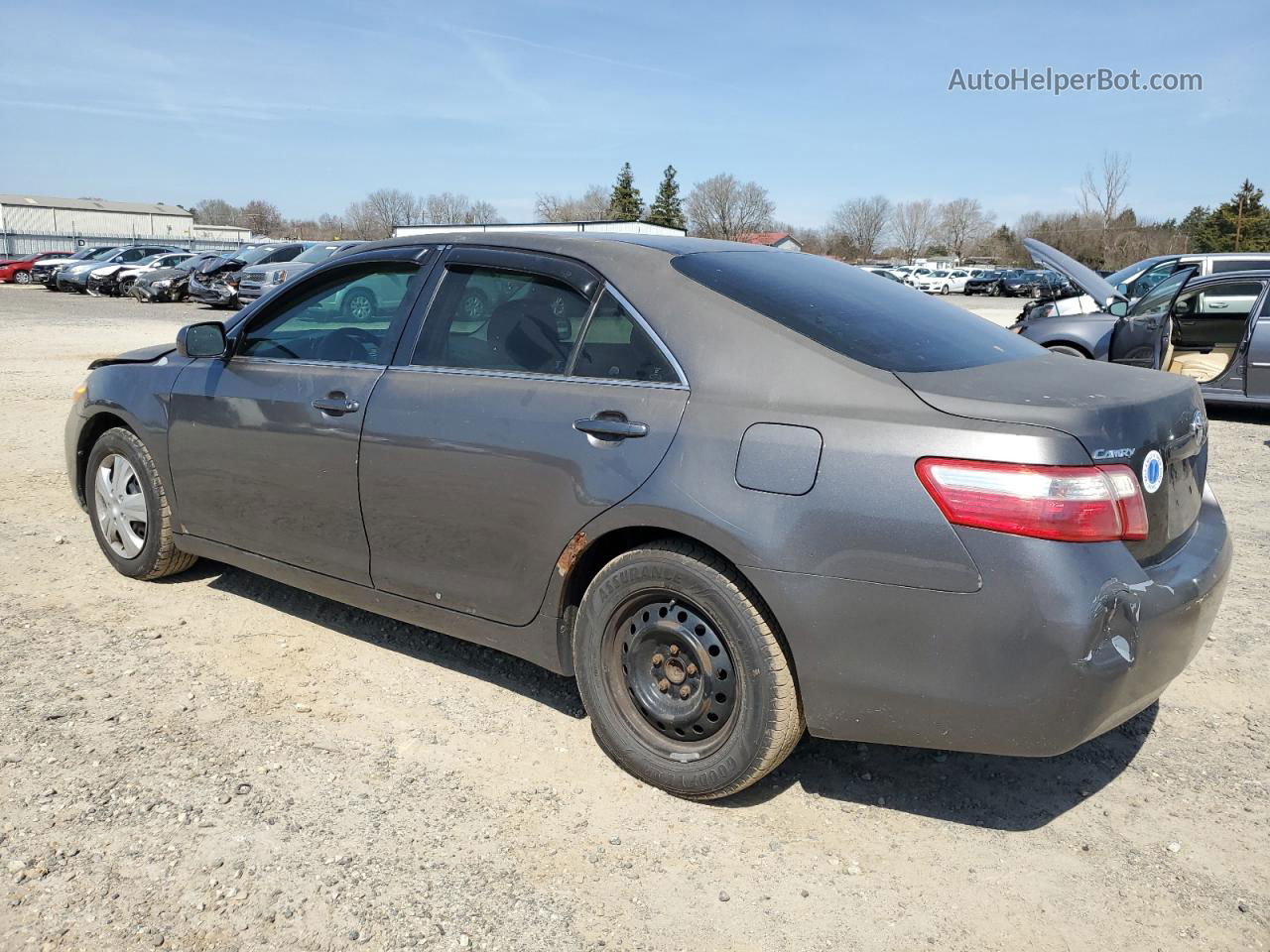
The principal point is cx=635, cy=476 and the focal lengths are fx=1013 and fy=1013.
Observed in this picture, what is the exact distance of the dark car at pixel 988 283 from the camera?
177ft

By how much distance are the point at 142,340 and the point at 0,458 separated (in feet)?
36.6

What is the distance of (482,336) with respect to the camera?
3525 millimetres

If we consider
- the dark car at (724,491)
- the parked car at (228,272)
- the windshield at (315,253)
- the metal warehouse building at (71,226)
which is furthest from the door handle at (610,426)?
the metal warehouse building at (71,226)

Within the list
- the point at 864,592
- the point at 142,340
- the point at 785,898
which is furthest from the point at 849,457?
the point at 142,340

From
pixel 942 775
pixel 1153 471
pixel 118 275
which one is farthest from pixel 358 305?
pixel 118 275

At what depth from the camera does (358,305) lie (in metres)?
3.96

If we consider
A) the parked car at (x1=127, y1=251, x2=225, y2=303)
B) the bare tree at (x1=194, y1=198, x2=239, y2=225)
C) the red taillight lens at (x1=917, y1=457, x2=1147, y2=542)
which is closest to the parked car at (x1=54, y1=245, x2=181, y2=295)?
the parked car at (x1=127, y1=251, x2=225, y2=303)

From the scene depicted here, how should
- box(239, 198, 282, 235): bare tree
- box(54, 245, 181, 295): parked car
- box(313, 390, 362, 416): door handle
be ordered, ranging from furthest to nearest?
box(239, 198, 282, 235): bare tree < box(54, 245, 181, 295): parked car < box(313, 390, 362, 416): door handle

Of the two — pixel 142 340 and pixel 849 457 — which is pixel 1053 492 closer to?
pixel 849 457

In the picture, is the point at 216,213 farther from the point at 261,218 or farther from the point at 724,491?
the point at 724,491

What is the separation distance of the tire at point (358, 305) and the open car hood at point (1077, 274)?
538cm

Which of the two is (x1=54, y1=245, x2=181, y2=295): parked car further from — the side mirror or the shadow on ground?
→ the shadow on ground

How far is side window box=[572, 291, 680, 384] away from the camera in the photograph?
122 inches

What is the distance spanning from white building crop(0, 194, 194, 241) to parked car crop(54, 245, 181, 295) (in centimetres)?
2686
